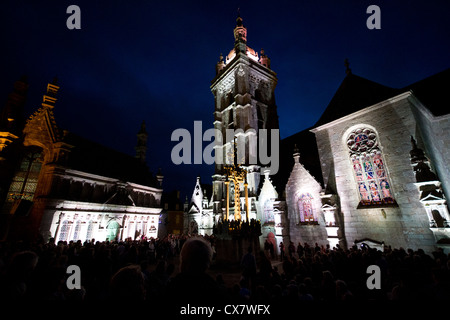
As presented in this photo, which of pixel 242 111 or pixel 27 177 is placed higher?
pixel 242 111

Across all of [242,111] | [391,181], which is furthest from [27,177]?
[391,181]

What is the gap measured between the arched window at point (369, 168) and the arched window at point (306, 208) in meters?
3.82

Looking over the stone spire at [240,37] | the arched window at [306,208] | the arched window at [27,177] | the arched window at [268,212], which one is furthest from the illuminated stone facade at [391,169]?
the arched window at [27,177]

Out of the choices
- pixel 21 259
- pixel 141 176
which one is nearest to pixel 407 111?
pixel 21 259

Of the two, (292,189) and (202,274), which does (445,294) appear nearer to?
(202,274)

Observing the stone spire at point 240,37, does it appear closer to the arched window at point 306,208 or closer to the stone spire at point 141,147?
the stone spire at point 141,147

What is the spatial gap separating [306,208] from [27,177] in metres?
24.1

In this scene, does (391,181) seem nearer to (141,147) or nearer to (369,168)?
(369,168)

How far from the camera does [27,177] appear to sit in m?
16.1

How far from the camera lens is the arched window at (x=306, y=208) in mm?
15664

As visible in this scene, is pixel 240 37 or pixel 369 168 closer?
pixel 369 168

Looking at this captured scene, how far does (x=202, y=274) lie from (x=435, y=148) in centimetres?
1801

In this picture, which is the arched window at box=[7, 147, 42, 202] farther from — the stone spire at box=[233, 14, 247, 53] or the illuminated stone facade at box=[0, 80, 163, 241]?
the stone spire at box=[233, 14, 247, 53]
